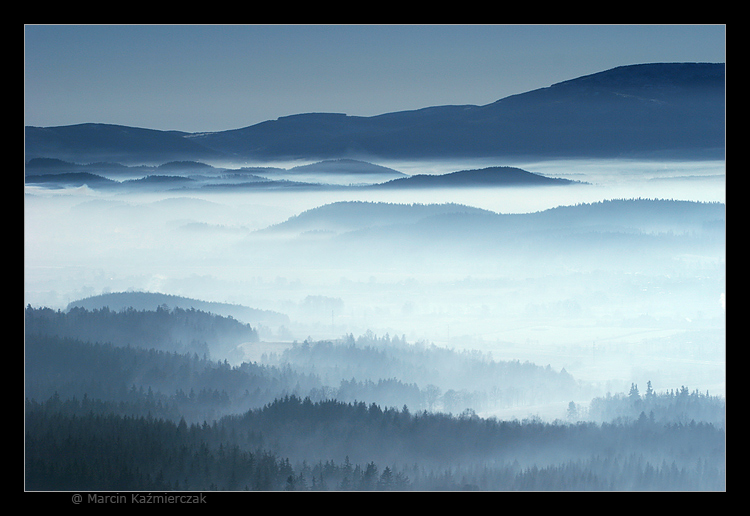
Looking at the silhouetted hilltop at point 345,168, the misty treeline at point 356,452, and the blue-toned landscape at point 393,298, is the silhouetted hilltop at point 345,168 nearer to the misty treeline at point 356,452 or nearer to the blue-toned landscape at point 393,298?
the blue-toned landscape at point 393,298

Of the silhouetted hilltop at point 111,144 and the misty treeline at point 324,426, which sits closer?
the misty treeline at point 324,426

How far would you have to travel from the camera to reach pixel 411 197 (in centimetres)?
570

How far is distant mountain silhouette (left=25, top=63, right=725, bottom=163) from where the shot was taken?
5578mm

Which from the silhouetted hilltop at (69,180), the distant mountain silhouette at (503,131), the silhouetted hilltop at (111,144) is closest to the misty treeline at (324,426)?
the silhouetted hilltop at (69,180)

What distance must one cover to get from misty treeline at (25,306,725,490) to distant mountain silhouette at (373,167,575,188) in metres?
1.17

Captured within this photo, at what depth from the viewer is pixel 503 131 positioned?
567 cm

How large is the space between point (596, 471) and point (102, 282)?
384 centimetres

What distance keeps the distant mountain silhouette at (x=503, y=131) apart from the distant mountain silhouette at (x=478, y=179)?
0.44ft

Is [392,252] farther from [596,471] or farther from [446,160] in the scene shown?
[596,471]

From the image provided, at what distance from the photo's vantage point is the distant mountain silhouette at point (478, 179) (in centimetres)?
568

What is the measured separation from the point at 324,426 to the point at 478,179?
7.02ft

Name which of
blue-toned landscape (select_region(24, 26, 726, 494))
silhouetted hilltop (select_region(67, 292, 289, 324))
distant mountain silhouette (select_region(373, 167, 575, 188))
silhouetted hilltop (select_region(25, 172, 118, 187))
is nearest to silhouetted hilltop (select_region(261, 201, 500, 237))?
blue-toned landscape (select_region(24, 26, 726, 494))

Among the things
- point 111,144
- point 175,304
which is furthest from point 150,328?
point 111,144

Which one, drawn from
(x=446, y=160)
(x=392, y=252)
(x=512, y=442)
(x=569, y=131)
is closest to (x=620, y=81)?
(x=569, y=131)
